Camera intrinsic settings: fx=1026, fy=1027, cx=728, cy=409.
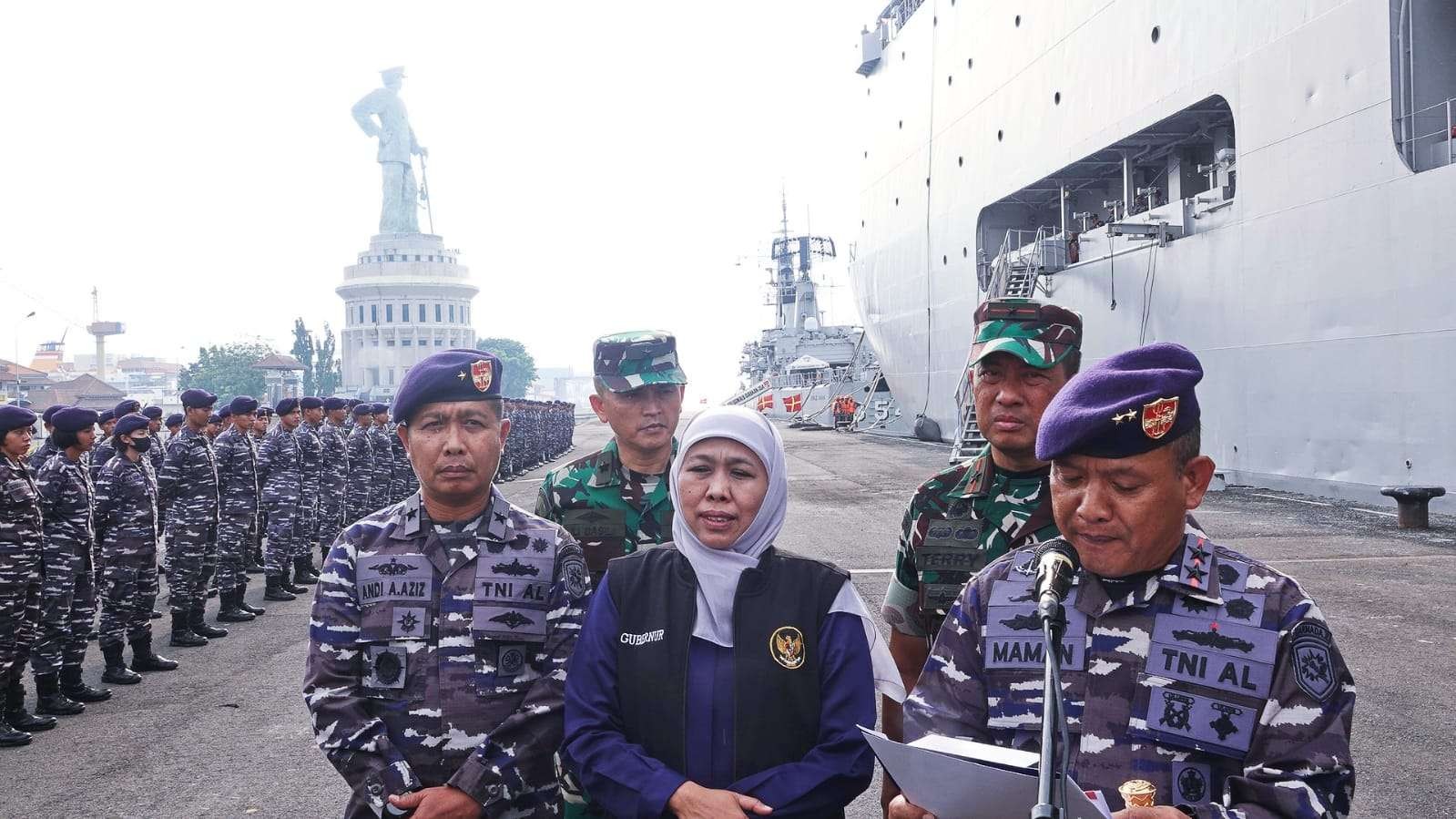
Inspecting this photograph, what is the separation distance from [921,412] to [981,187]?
6.93 m

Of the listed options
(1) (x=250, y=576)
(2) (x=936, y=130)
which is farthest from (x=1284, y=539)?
(2) (x=936, y=130)

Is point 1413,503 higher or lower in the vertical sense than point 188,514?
lower

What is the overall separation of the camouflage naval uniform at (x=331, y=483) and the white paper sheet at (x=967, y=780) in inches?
416

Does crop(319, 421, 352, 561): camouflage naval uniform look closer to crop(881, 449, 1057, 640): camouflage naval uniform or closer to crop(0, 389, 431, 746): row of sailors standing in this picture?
crop(0, 389, 431, 746): row of sailors standing

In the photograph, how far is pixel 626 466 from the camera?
315cm

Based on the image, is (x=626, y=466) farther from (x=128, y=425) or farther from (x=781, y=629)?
(x=128, y=425)

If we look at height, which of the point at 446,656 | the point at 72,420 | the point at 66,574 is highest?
the point at 72,420

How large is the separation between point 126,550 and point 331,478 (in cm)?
452

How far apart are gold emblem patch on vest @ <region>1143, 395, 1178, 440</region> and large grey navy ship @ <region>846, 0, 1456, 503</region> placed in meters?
9.90

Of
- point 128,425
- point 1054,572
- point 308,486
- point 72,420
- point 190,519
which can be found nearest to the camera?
point 1054,572

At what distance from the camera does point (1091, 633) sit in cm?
161

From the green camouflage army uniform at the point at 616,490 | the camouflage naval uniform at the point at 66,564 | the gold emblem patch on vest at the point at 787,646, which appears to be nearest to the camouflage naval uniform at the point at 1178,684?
the gold emblem patch on vest at the point at 787,646

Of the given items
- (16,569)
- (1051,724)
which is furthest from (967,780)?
(16,569)

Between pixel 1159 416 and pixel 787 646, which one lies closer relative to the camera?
pixel 1159 416
